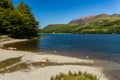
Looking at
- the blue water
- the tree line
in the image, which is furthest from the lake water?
the tree line

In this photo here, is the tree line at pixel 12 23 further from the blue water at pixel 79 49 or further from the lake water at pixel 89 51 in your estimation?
the lake water at pixel 89 51

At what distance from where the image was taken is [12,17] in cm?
10900

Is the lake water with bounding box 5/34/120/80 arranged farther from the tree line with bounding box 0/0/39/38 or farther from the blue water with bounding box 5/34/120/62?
the tree line with bounding box 0/0/39/38

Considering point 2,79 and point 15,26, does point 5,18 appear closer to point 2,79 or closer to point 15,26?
point 15,26

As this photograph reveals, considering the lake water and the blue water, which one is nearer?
the lake water

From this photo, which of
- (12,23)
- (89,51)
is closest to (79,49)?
(89,51)

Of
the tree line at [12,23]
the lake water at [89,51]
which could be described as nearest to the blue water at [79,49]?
the lake water at [89,51]

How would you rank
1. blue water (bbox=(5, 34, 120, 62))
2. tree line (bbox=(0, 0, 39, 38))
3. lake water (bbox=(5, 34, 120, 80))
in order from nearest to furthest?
lake water (bbox=(5, 34, 120, 80)) < blue water (bbox=(5, 34, 120, 62)) < tree line (bbox=(0, 0, 39, 38))

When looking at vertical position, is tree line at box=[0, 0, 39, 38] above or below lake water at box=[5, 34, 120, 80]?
above

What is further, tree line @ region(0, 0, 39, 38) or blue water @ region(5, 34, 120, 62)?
tree line @ region(0, 0, 39, 38)

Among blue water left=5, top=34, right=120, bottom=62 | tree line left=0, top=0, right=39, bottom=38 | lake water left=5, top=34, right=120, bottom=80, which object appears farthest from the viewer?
tree line left=0, top=0, right=39, bottom=38

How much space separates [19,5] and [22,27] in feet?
93.8

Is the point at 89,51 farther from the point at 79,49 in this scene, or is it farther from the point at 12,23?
the point at 12,23

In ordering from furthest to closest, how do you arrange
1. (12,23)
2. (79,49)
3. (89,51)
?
(12,23) < (79,49) < (89,51)
